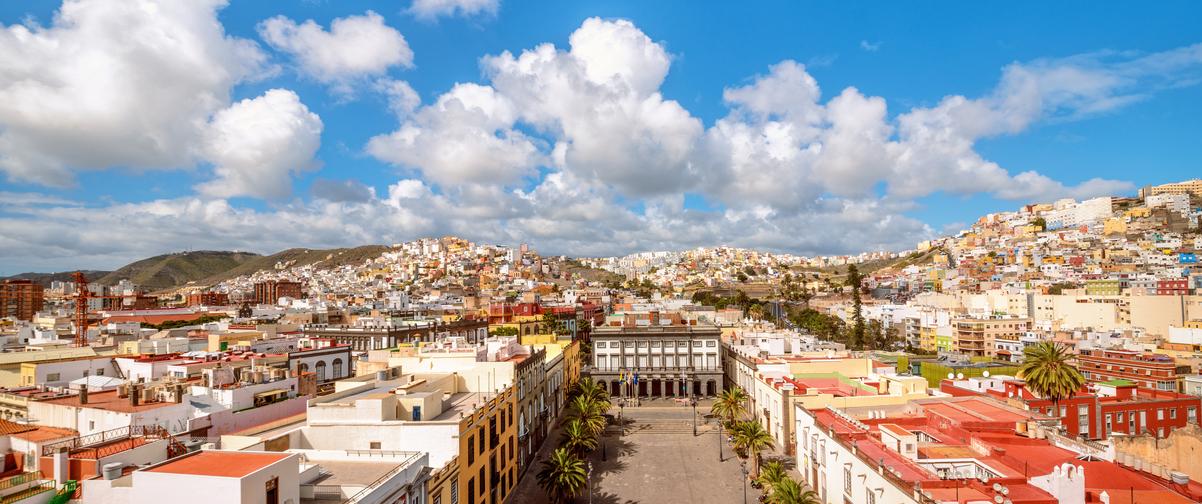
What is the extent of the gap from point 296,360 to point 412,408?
21.1m

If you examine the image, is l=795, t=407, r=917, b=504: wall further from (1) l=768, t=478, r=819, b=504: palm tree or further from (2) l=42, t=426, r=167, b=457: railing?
(2) l=42, t=426, r=167, b=457: railing

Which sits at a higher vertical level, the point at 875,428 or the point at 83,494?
the point at 83,494

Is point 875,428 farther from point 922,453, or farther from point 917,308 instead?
point 917,308

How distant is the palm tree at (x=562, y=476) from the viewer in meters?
30.7

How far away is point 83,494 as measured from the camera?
15.2 meters

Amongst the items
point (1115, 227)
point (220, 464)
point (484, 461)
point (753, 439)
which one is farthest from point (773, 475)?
point (1115, 227)

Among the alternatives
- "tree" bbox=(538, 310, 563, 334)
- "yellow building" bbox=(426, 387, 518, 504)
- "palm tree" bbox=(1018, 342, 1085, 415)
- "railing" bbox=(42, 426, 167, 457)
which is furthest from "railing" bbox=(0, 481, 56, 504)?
"tree" bbox=(538, 310, 563, 334)

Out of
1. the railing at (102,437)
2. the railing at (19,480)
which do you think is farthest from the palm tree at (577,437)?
the railing at (19,480)

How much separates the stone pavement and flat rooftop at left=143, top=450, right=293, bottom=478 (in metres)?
19.2

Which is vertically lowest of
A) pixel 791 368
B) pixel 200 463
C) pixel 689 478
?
pixel 689 478

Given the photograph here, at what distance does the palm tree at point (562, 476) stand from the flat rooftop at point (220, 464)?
17.2m

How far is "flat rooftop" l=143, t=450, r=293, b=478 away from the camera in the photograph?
14.2m

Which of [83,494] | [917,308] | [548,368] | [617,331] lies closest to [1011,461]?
[83,494]

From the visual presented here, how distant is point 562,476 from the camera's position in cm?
3059
